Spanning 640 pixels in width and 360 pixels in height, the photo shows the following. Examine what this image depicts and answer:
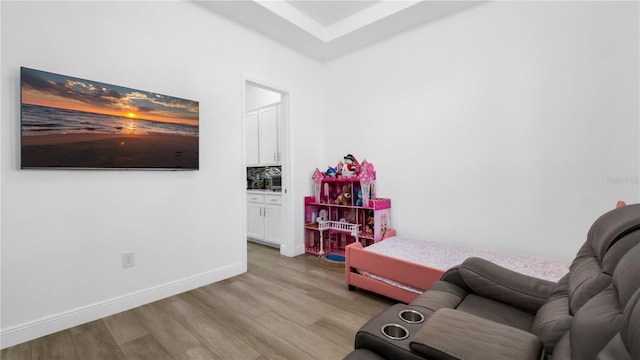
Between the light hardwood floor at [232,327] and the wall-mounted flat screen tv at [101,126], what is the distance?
1215mm

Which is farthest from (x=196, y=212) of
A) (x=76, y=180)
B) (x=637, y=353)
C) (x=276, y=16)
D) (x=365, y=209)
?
(x=637, y=353)

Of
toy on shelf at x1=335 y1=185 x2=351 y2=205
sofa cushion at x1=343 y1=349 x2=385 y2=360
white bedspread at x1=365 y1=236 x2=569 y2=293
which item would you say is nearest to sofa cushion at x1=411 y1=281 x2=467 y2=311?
sofa cushion at x1=343 y1=349 x2=385 y2=360

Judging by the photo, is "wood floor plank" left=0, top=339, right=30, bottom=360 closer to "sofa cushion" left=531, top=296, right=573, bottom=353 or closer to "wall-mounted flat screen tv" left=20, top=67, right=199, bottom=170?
"wall-mounted flat screen tv" left=20, top=67, right=199, bottom=170

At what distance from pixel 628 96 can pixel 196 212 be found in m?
3.84

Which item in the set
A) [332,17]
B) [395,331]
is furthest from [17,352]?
[332,17]

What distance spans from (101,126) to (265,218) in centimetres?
253

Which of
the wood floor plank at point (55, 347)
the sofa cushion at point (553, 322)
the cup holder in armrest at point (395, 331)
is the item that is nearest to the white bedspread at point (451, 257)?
the sofa cushion at point (553, 322)

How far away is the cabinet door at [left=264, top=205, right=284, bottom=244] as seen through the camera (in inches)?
160

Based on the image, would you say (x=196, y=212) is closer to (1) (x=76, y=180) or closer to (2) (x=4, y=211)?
(1) (x=76, y=180)

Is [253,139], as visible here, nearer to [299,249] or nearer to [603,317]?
[299,249]

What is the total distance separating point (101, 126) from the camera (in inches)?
84.8

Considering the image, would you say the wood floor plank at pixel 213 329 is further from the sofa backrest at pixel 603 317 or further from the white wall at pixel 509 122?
the white wall at pixel 509 122

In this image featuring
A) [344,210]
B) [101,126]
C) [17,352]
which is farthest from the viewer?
[344,210]

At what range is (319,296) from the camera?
2.55 m
